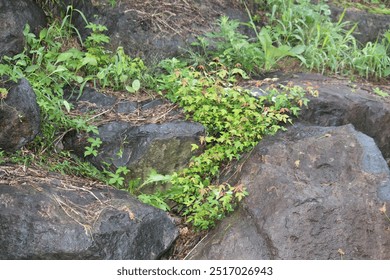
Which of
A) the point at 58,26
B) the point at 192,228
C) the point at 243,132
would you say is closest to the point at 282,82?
the point at 243,132

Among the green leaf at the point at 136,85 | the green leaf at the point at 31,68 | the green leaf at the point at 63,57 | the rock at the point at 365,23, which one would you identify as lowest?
the rock at the point at 365,23

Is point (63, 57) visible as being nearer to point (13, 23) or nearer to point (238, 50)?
point (13, 23)

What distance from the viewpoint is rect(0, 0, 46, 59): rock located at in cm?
552

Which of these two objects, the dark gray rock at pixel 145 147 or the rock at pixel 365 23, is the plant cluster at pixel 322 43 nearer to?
the rock at pixel 365 23

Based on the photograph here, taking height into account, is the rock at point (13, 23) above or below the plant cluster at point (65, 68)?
above

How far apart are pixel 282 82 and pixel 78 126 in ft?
6.38

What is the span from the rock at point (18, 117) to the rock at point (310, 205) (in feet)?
4.97

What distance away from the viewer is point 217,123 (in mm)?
5000

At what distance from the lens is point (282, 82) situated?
5.67m

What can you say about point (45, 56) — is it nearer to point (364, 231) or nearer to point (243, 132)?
point (243, 132)

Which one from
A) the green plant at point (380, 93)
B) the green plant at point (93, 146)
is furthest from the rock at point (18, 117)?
the green plant at point (380, 93)

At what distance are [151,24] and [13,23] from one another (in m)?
1.32

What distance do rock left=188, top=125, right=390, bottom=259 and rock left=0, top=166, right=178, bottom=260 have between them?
0.39m

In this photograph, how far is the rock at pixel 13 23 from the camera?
5.52 meters
